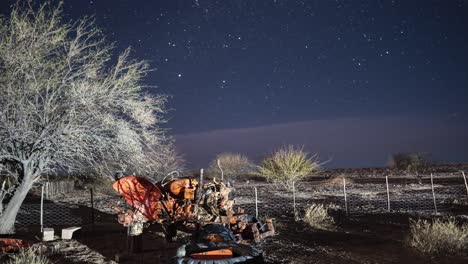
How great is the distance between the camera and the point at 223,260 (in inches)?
215

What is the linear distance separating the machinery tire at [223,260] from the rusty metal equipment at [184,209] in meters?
1.51

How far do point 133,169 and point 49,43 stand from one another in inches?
189

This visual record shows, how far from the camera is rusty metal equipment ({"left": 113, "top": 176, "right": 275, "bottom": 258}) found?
805 cm

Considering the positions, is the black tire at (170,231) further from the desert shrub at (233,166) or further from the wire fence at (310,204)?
the desert shrub at (233,166)

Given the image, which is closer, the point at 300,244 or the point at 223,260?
the point at 223,260

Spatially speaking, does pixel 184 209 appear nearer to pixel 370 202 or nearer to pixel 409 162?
pixel 370 202

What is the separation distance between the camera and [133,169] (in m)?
12.5

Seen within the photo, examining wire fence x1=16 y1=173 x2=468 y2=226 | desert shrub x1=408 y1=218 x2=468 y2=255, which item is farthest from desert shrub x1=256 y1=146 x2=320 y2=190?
desert shrub x1=408 y1=218 x2=468 y2=255

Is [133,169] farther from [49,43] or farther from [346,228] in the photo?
[346,228]

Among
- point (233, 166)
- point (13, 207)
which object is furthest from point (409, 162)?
point (13, 207)

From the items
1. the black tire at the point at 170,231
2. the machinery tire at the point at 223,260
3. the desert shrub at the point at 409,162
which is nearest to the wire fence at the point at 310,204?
the black tire at the point at 170,231

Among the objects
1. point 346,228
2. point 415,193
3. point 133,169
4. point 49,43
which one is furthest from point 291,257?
point 415,193

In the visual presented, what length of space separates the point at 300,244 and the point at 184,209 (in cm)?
306

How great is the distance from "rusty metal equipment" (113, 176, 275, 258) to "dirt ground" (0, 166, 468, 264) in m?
0.62
